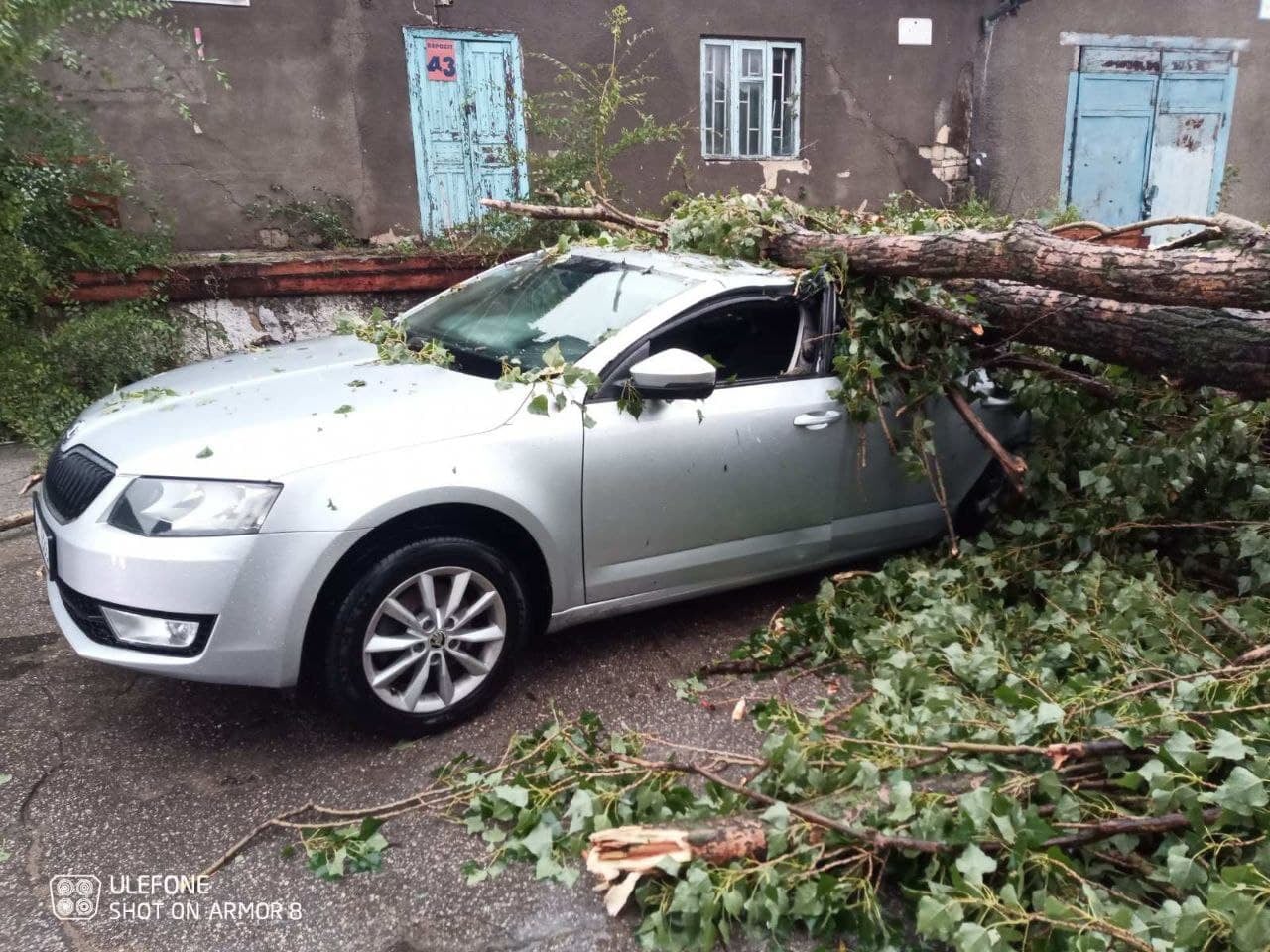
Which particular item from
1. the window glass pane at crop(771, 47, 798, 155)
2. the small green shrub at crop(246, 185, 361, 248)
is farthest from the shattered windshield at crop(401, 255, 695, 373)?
the window glass pane at crop(771, 47, 798, 155)

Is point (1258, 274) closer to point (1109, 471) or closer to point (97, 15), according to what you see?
point (1109, 471)

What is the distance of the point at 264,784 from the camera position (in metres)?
2.87

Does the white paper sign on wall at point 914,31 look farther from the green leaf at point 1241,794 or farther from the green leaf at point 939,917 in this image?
the green leaf at point 939,917

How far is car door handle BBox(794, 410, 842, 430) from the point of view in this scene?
12.0ft

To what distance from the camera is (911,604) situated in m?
3.72

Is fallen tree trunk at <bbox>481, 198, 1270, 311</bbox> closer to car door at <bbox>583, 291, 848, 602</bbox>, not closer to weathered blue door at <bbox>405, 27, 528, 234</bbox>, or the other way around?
car door at <bbox>583, 291, 848, 602</bbox>

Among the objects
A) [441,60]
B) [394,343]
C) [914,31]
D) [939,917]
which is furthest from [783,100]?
[939,917]

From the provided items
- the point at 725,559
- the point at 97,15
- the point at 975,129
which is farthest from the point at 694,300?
the point at 975,129

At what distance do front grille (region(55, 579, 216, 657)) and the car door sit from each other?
122 centimetres

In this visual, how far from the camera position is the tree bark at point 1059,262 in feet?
10.2

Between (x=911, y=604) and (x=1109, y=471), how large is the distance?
1.00 meters

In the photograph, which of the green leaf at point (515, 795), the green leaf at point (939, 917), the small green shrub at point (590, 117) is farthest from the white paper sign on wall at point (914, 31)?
the green leaf at point (939, 917)

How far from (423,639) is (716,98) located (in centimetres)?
830

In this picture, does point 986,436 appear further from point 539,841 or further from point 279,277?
point 279,277
